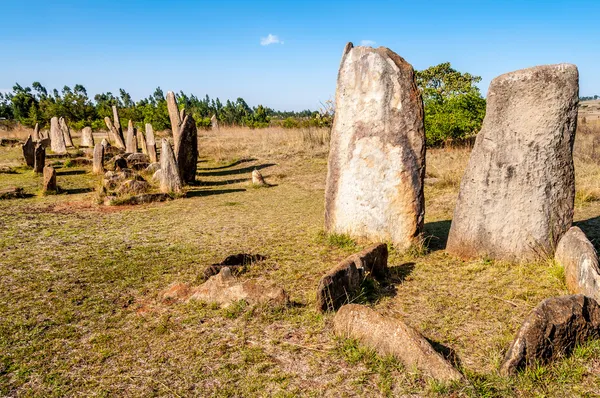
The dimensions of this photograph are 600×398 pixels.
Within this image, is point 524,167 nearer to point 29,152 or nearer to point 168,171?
point 168,171

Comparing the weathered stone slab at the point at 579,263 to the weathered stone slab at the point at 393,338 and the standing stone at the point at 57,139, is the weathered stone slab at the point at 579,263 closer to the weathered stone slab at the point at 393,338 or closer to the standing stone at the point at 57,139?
the weathered stone slab at the point at 393,338

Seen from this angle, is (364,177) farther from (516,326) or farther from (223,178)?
(223,178)

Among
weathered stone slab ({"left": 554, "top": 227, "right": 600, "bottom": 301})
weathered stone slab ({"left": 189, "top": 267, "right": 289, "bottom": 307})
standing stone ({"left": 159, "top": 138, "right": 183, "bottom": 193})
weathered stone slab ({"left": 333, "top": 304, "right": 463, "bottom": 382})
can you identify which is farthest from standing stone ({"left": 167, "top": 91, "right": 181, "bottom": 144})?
weathered stone slab ({"left": 554, "top": 227, "right": 600, "bottom": 301})

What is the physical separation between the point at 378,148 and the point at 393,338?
10.4 ft

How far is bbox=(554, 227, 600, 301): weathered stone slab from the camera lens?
3890 millimetres

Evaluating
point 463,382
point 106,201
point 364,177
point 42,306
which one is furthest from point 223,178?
point 463,382

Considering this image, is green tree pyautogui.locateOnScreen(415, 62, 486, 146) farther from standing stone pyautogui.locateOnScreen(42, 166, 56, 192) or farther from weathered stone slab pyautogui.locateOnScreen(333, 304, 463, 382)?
weathered stone slab pyautogui.locateOnScreen(333, 304, 463, 382)

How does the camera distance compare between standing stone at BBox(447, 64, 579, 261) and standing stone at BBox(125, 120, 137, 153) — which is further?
standing stone at BBox(125, 120, 137, 153)

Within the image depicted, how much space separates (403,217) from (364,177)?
31.1 inches

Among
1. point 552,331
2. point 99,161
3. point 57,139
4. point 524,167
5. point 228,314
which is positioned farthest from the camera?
point 57,139

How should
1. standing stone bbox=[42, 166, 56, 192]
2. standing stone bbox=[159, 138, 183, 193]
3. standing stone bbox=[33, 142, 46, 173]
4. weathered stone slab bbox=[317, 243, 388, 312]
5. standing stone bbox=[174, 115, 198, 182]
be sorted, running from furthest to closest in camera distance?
standing stone bbox=[33, 142, 46, 173] → standing stone bbox=[174, 115, 198, 182] → standing stone bbox=[42, 166, 56, 192] → standing stone bbox=[159, 138, 183, 193] → weathered stone slab bbox=[317, 243, 388, 312]

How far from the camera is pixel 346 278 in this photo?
434 cm

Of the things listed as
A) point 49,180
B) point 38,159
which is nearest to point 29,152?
point 38,159

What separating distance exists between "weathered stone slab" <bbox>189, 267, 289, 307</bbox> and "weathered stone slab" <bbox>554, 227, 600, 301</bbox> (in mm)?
2866
